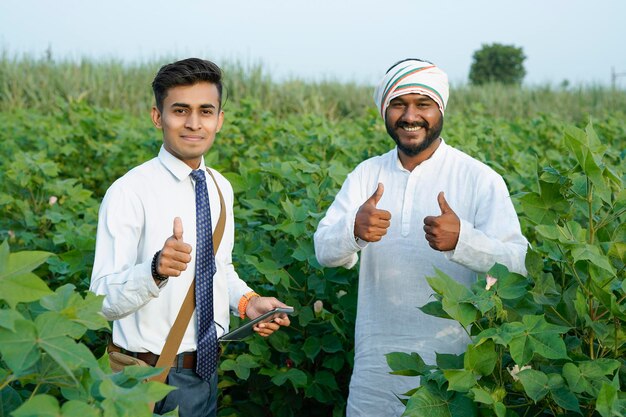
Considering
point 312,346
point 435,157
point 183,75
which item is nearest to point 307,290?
point 312,346

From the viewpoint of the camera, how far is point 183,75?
7.93ft

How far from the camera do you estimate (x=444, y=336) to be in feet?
8.32

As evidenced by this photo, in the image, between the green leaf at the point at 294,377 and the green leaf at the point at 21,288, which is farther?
the green leaf at the point at 294,377

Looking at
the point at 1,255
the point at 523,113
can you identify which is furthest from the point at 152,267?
the point at 523,113

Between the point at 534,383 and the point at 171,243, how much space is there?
89cm

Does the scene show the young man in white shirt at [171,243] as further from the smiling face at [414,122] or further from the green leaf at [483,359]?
the green leaf at [483,359]

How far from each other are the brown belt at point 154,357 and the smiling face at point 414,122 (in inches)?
36.3

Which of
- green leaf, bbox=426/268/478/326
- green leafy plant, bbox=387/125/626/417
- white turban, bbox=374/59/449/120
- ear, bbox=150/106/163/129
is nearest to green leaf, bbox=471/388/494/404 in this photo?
green leafy plant, bbox=387/125/626/417

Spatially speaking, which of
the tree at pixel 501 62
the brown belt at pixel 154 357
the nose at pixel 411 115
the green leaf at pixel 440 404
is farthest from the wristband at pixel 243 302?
the tree at pixel 501 62

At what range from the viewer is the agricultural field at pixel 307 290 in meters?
1.28

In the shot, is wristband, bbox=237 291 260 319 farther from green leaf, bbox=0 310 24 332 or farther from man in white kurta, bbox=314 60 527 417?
green leaf, bbox=0 310 24 332

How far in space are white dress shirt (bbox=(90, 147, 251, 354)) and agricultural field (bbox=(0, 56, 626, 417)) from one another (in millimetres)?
192

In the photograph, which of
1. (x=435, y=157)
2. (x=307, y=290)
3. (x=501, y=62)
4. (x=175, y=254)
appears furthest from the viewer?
(x=501, y=62)

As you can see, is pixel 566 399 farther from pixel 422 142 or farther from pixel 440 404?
pixel 422 142
